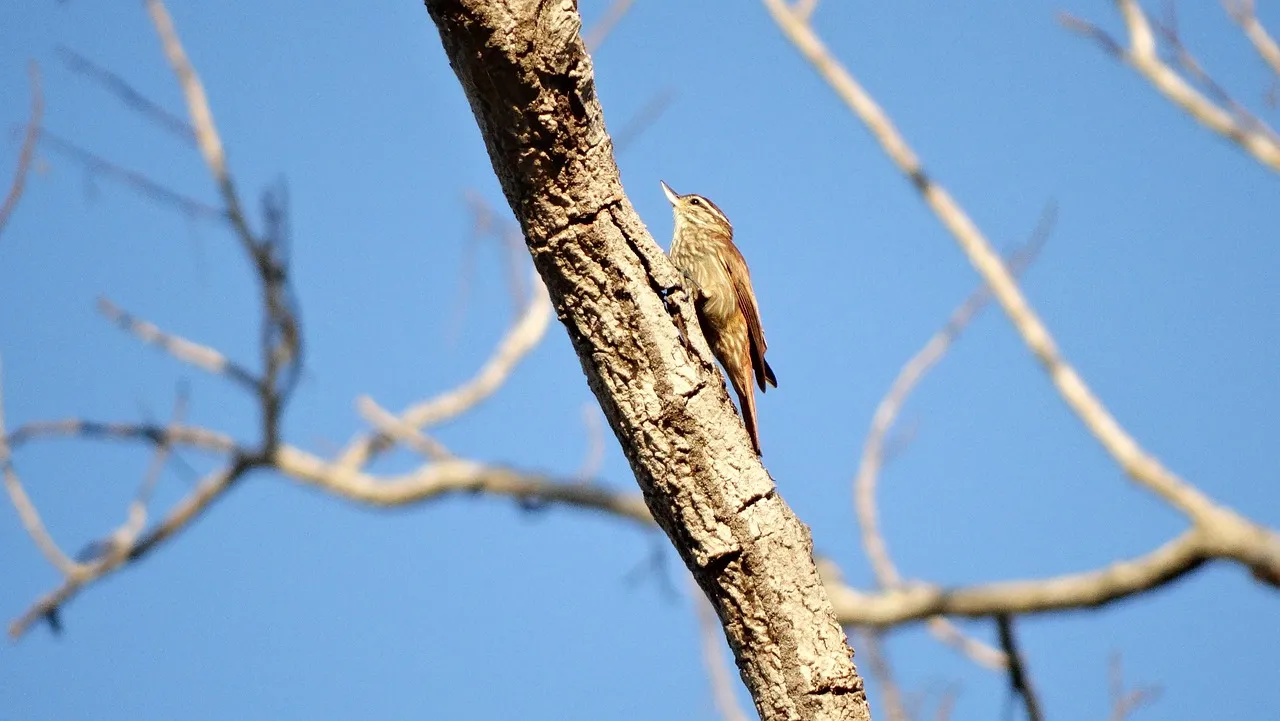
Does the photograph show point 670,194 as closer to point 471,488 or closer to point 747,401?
point 747,401

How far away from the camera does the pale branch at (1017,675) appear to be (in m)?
4.45

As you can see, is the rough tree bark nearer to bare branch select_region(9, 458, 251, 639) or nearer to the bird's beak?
the bird's beak

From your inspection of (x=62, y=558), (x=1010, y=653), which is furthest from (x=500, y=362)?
(x=1010, y=653)

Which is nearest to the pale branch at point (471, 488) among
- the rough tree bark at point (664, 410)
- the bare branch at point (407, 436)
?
the bare branch at point (407, 436)

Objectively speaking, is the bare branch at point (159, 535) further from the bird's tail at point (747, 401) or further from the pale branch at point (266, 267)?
the bird's tail at point (747, 401)

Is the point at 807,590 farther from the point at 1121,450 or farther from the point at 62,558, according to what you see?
the point at 62,558

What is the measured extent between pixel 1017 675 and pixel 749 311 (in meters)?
1.71

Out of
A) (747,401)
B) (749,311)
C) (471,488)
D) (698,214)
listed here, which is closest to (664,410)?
(747,401)

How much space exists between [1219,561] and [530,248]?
351 centimetres

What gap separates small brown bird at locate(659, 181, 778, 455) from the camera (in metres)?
4.47

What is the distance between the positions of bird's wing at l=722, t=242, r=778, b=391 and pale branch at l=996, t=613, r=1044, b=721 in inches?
52.9

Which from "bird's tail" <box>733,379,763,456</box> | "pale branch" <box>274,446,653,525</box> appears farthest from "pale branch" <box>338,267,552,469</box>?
"bird's tail" <box>733,379,763,456</box>

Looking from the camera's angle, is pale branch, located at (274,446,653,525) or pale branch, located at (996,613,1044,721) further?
pale branch, located at (274,446,653,525)

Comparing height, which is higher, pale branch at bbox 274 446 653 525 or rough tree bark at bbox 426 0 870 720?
pale branch at bbox 274 446 653 525
